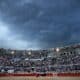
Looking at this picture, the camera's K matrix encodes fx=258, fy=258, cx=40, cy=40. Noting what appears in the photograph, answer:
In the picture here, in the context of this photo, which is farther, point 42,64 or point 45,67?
point 42,64

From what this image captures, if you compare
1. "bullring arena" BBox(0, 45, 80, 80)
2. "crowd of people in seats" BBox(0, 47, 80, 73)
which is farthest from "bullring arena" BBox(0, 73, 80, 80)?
"crowd of people in seats" BBox(0, 47, 80, 73)

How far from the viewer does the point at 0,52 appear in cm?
8269

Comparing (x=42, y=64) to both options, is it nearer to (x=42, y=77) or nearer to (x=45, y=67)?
(x=45, y=67)

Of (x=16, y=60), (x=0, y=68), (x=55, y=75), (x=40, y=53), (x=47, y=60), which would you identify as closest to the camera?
(x=55, y=75)

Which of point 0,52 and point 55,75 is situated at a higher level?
point 0,52

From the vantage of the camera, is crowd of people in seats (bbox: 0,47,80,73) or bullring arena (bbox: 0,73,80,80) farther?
crowd of people in seats (bbox: 0,47,80,73)

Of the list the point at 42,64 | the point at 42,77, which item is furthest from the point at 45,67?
the point at 42,77

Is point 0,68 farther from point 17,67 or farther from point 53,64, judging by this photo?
point 53,64

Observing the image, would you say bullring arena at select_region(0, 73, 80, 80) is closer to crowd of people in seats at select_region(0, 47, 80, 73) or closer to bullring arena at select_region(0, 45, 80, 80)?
bullring arena at select_region(0, 45, 80, 80)

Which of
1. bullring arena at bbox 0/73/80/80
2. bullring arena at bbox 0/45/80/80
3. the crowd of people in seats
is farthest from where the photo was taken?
the crowd of people in seats

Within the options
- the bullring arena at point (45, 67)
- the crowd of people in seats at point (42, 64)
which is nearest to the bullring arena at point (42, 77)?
the bullring arena at point (45, 67)

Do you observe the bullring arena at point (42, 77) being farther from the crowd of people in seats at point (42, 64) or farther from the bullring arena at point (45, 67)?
the crowd of people in seats at point (42, 64)

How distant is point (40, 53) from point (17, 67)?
16.1 m

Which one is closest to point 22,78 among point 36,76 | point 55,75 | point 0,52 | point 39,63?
point 36,76
